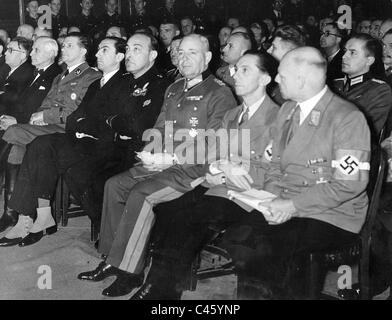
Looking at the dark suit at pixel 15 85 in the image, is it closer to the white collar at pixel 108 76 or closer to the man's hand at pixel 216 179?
the white collar at pixel 108 76

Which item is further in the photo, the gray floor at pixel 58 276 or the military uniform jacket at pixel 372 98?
the military uniform jacket at pixel 372 98

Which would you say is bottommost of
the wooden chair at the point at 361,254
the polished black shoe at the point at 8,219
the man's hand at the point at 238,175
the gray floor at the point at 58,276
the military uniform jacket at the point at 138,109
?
the gray floor at the point at 58,276

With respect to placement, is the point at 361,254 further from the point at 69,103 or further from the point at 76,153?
the point at 69,103

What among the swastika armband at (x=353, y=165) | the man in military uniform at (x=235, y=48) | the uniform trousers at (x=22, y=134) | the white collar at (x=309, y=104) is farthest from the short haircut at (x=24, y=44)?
the swastika armband at (x=353, y=165)

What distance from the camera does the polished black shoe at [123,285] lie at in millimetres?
2783

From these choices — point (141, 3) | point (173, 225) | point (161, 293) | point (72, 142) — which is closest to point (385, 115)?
point (173, 225)

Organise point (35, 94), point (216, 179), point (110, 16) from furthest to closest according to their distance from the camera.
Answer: point (110, 16) → point (35, 94) → point (216, 179)

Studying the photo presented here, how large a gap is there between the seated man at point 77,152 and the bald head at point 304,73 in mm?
1349

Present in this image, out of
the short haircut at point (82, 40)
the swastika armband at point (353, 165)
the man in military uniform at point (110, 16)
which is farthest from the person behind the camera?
the man in military uniform at point (110, 16)

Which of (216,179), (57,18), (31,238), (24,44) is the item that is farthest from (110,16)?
(216,179)

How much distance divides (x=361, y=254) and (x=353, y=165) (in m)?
0.45

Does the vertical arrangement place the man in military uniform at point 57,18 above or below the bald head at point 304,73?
above

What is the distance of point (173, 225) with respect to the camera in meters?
2.63

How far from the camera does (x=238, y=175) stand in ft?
8.65
